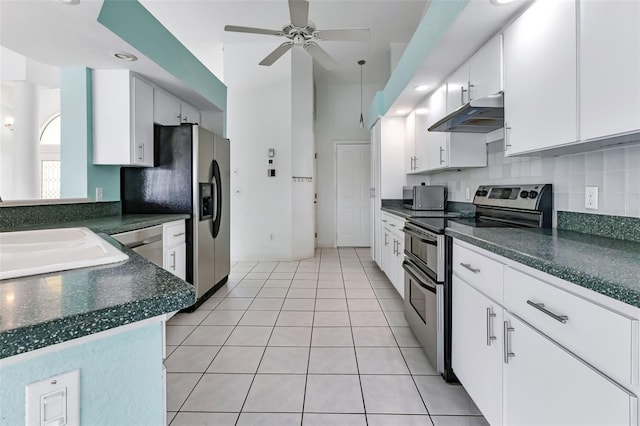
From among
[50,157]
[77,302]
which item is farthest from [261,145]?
[77,302]

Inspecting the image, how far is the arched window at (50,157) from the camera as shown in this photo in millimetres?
2555

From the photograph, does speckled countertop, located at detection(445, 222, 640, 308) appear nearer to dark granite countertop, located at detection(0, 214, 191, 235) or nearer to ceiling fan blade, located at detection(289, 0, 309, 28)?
dark granite countertop, located at detection(0, 214, 191, 235)

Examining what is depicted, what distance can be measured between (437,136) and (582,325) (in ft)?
8.16

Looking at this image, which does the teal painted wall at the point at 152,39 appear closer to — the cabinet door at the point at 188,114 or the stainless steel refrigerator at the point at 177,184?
the cabinet door at the point at 188,114

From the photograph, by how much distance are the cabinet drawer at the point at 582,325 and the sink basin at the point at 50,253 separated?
134cm

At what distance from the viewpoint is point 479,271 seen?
4.98ft

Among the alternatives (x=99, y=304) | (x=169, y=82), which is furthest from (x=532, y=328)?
(x=169, y=82)

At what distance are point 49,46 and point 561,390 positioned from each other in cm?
336

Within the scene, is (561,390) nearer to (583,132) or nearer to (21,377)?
(583,132)

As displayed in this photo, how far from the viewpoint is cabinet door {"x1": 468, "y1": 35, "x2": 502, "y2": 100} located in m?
1.95

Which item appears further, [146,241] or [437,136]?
[437,136]

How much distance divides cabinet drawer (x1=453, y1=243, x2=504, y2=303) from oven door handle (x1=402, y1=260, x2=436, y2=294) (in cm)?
23

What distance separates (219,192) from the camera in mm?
3709

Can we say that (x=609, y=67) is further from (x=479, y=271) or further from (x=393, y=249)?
(x=393, y=249)
